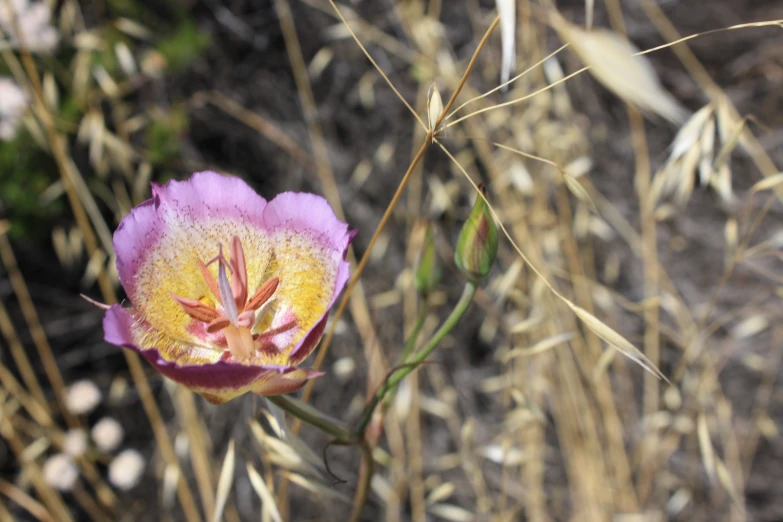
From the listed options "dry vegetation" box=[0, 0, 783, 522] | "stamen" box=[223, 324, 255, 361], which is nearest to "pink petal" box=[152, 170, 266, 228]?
"stamen" box=[223, 324, 255, 361]

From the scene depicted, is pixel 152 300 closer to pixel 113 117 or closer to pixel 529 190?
pixel 529 190

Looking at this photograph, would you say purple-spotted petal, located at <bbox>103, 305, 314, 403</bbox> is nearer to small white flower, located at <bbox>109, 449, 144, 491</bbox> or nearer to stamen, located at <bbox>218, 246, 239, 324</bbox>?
stamen, located at <bbox>218, 246, 239, 324</bbox>

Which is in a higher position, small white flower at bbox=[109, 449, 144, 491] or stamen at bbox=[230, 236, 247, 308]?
stamen at bbox=[230, 236, 247, 308]

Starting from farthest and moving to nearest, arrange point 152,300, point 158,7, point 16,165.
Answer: point 158,7, point 16,165, point 152,300

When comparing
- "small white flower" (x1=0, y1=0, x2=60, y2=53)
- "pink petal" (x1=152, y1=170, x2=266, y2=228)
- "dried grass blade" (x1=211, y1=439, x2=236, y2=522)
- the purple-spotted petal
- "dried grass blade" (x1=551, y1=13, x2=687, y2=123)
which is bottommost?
"dried grass blade" (x1=211, y1=439, x2=236, y2=522)

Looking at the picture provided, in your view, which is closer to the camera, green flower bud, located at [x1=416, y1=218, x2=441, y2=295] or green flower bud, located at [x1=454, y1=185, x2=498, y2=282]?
green flower bud, located at [x1=454, y1=185, x2=498, y2=282]

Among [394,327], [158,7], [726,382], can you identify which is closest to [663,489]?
[726,382]
